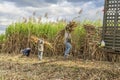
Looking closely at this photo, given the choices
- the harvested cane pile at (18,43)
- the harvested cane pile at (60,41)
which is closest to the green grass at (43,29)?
the harvested cane pile at (18,43)

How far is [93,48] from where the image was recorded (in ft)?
59.1

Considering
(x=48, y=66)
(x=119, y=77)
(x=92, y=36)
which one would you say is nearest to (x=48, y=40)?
(x=92, y=36)

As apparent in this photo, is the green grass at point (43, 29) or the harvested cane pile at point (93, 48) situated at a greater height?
the green grass at point (43, 29)

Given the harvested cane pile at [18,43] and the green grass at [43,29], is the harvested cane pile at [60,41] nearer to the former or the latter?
the green grass at [43,29]

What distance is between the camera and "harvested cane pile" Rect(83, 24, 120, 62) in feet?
58.4

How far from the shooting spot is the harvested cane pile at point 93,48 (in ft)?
58.4

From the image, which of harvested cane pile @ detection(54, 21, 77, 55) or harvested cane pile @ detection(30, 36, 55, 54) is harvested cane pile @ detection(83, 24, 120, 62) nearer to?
harvested cane pile @ detection(54, 21, 77, 55)

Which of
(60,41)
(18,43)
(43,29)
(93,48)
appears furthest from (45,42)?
(93,48)

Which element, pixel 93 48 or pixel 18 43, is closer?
pixel 93 48

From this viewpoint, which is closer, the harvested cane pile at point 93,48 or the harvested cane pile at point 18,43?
the harvested cane pile at point 93,48

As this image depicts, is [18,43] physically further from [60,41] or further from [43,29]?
[60,41]

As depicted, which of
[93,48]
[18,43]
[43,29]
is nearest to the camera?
[93,48]

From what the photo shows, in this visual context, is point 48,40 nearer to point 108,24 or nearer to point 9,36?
point 9,36

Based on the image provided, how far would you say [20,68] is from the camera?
13656mm
